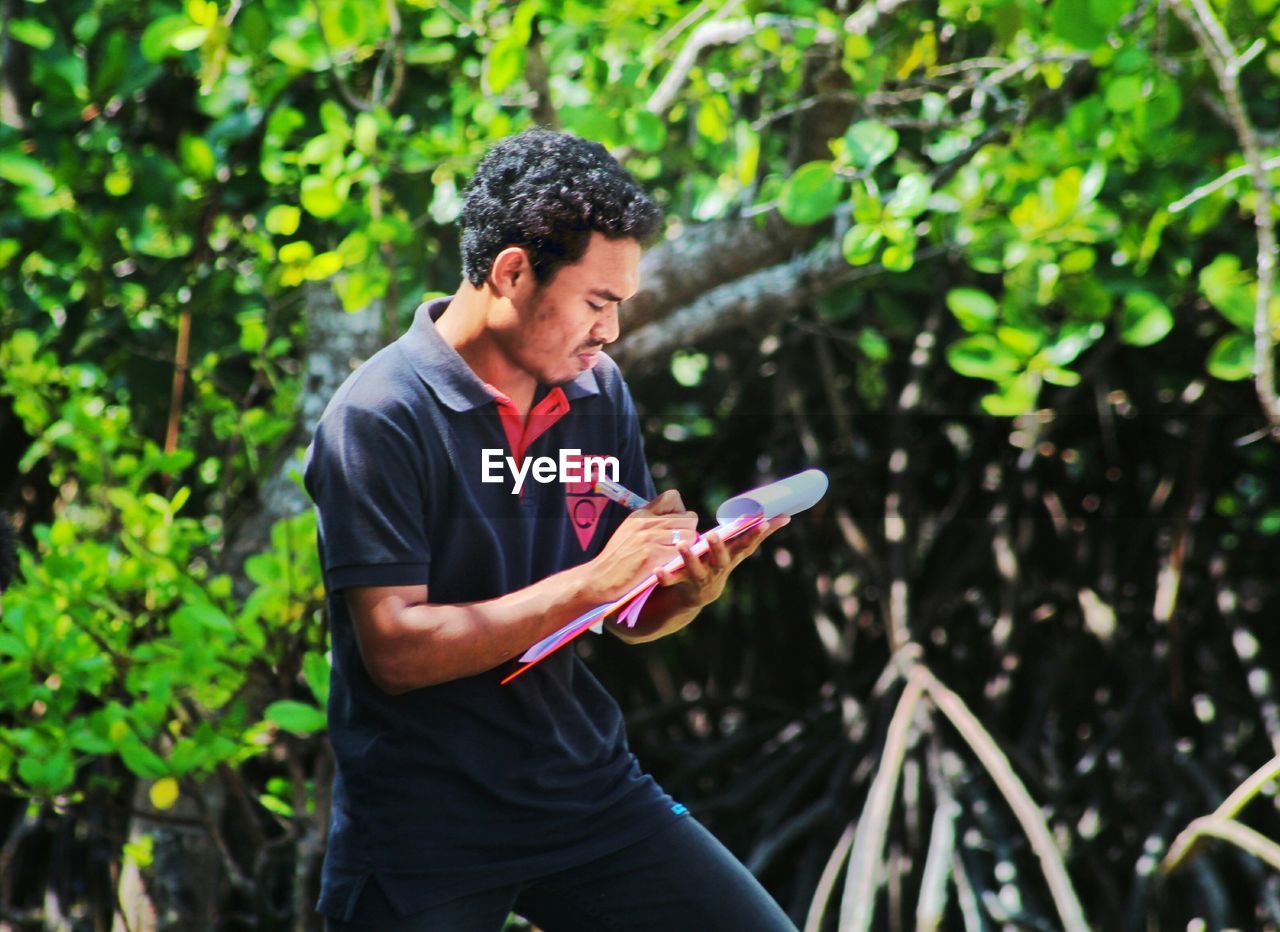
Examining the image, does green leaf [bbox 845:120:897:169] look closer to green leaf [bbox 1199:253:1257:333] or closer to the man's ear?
green leaf [bbox 1199:253:1257:333]

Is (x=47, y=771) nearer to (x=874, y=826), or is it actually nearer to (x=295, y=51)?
(x=295, y=51)

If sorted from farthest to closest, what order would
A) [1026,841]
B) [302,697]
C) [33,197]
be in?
1. [1026,841]
2. [302,697]
3. [33,197]

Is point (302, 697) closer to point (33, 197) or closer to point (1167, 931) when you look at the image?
point (33, 197)

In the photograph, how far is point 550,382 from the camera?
1.13m

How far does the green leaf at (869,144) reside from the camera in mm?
1833

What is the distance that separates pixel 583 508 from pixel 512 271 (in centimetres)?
20

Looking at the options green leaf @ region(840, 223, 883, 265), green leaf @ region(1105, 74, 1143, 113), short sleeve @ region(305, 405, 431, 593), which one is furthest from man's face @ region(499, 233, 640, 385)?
green leaf @ region(1105, 74, 1143, 113)

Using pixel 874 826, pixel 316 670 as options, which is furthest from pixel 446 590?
pixel 874 826

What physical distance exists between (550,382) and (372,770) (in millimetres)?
331

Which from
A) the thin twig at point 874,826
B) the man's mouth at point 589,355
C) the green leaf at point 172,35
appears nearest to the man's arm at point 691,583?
the man's mouth at point 589,355

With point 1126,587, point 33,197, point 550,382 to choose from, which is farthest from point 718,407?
point 550,382

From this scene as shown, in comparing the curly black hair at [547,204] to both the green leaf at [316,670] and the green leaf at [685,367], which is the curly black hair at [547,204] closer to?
the green leaf at [316,670]

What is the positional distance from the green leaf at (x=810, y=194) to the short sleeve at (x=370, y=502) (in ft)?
2.83

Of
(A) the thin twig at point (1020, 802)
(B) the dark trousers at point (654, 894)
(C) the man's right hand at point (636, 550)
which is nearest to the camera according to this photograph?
(C) the man's right hand at point (636, 550)
